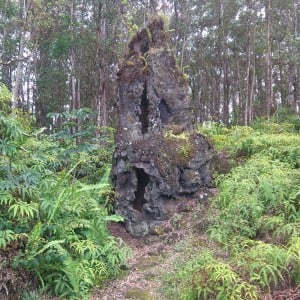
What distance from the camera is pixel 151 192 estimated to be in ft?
26.4

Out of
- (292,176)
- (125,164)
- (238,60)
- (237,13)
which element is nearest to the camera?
(292,176)

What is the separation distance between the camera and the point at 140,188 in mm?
8398

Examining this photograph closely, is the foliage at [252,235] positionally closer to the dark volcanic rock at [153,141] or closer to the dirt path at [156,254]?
the dirt path at [156,254]

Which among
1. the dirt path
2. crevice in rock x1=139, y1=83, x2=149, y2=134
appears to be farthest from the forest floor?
crevice in rock x1=139, y1=83, x2=149, y2=134

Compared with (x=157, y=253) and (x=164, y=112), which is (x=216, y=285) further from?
(x=164, y=112)

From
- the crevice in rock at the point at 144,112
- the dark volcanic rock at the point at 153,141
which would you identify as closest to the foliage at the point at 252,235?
the dark volcanic rock at the point at 153,141

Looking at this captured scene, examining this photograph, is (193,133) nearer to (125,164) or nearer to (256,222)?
(125,164)

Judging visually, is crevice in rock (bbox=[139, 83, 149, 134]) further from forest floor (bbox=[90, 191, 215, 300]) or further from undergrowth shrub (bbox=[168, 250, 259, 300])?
undergrowth shrub (bbox=[168, 250, 259, 300])

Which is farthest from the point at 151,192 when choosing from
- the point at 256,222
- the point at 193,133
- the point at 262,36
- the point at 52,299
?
the point at 262,36

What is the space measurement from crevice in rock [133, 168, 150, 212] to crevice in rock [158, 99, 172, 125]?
4.59 feet

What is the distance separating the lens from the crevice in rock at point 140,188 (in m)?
8.25

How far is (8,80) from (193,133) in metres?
26.8

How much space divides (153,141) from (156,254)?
2.60 m

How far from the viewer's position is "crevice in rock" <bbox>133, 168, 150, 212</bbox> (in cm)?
825
